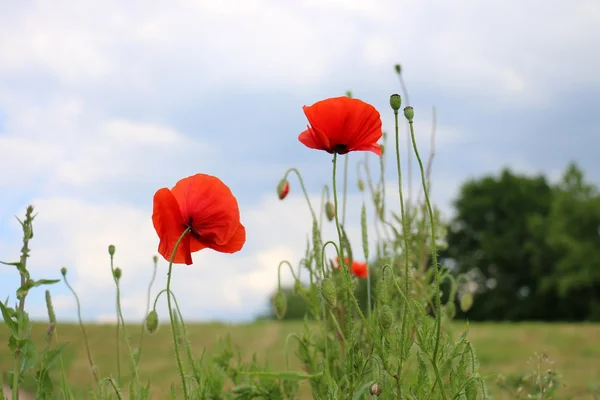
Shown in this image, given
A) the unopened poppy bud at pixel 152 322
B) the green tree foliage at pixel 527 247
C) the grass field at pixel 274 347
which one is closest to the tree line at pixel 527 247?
the green tree foliage at pixel 527 247

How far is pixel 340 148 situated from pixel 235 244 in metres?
0.39

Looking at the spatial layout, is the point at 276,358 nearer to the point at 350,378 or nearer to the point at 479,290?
the point at 350,378

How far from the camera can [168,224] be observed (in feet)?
6.25

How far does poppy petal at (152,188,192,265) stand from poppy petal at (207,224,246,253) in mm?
74

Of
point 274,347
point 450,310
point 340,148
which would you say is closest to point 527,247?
point 274,347

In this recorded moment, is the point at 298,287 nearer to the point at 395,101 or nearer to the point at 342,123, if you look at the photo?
the point at 342,123

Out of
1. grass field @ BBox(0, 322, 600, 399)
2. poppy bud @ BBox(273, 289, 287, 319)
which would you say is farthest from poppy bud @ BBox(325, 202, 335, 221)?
grass field @ BBox(0, 322, 600, 399)

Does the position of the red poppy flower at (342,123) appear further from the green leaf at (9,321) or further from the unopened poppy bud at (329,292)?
the green leaf at (9,321)

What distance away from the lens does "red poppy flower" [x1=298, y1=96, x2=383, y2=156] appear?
1.84 m

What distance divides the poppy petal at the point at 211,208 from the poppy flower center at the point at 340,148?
1.01 ft

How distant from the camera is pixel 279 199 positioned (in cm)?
245

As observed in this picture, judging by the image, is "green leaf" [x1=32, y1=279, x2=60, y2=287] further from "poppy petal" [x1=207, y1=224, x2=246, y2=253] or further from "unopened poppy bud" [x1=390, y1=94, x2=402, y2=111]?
"unopened poppy bud" [x1=390, y1=94, x2=402, y2=111]

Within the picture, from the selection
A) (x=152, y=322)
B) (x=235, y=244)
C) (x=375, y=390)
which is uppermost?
(x=235, y=244)

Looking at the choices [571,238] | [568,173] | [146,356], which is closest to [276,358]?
[146,356]
